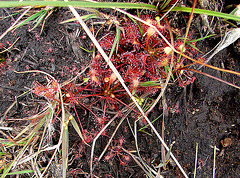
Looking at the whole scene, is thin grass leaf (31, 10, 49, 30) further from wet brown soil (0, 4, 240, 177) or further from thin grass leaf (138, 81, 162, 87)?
thin grass leaf (138, 81, 162, 87)

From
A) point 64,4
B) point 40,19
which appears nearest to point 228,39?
point 64,4

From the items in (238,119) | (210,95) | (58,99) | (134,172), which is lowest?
(134,172)

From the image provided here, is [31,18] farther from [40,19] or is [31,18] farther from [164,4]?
[164,4]

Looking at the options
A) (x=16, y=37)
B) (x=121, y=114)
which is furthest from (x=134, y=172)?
(x=16, y=37)

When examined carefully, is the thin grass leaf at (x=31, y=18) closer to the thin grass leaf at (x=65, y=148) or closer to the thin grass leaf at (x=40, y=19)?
the thin grass leaf at (x=40, y=19)

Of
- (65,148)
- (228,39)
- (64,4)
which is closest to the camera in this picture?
(64,4)

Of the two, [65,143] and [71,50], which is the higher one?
[71,50]

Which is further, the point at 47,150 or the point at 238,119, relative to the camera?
the point at 238,119

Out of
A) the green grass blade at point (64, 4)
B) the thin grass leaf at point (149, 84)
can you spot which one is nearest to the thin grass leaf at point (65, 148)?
the thin grass leaf at point (149, 84)

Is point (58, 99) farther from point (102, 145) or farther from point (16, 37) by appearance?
point (16, 37)
